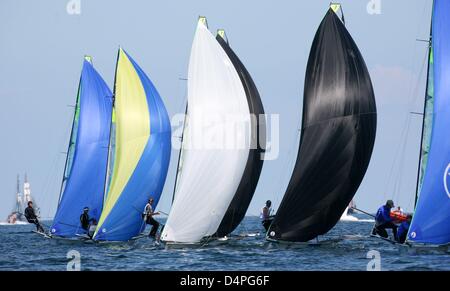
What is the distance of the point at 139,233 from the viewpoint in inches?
1628

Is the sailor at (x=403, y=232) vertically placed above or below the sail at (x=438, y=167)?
below

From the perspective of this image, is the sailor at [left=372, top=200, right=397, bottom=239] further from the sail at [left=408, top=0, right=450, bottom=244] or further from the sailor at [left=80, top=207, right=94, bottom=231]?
the sailor at [left=80, top=207, right=94, bottom=231]

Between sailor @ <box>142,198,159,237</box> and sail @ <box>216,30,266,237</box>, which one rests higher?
sail @ <box>216,30,266,237</box>

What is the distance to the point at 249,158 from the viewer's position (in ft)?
127

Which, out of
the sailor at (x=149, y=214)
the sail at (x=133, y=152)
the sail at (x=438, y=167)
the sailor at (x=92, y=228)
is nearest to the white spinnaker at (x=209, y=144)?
the sailor at (x=149, y=214)

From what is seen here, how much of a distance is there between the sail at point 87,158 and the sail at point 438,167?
1799cm

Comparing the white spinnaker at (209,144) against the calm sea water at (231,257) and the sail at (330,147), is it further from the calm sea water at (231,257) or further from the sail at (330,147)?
the sail at (330,147)

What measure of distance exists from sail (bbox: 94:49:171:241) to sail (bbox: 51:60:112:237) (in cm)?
357

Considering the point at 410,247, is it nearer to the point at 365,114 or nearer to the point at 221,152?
the point at 365,114

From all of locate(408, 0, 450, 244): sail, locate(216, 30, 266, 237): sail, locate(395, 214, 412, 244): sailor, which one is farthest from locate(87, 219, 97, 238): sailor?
locate(408, 0, 450, 244): sail

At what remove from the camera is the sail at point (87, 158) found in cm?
4531

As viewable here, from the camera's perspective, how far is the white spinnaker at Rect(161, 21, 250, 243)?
36812mm
